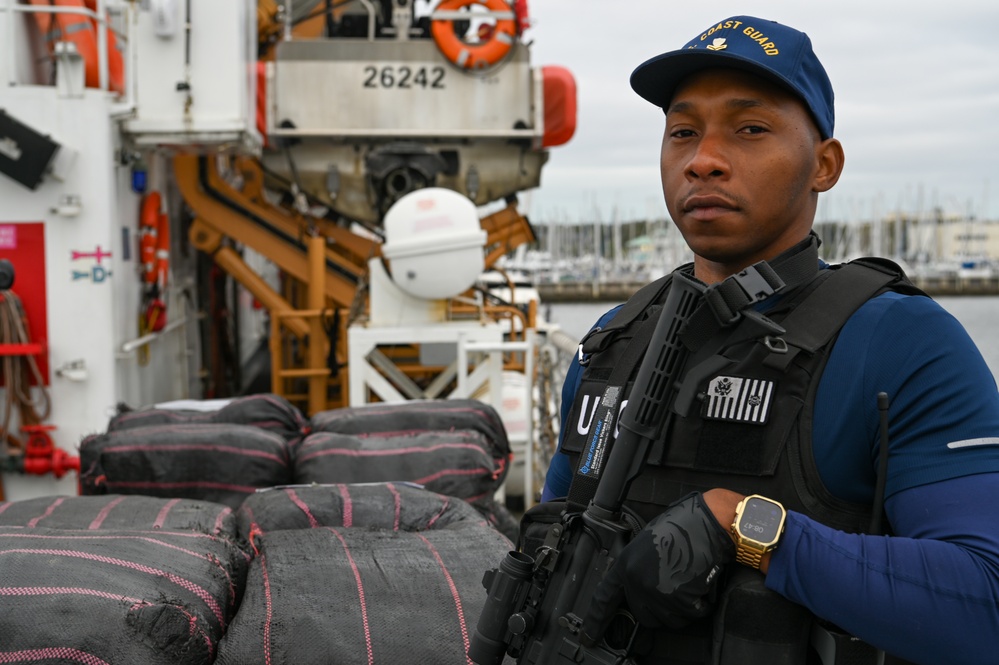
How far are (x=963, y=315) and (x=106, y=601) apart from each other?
5197cm

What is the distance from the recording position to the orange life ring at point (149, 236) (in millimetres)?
7105

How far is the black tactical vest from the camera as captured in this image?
143 cm

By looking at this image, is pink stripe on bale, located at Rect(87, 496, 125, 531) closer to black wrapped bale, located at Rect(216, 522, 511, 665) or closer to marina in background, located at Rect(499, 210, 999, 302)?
black wrapped bale, located at Rect(216, 522, 511, 665)

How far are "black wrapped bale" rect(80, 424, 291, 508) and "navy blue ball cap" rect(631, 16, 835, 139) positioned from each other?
320 centimetres

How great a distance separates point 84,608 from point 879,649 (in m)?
1.78

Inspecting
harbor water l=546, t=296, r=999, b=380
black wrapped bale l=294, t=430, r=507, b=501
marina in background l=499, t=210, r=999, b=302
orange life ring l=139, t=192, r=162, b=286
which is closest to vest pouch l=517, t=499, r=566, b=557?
black wrapped bale l=294, t=430, r=507, b=501

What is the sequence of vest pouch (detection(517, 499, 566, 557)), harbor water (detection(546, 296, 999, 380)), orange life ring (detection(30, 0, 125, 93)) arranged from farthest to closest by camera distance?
1. harbor water (detection(546, 296, 999, 380))
2. orange life ring (detection(30, 0, 125, 93))
3. vest pouch (detection(517, 499, 566, 557))

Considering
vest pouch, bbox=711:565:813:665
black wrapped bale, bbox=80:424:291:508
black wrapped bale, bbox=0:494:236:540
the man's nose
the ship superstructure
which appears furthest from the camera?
the ship superstructure

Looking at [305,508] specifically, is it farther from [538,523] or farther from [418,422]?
[538,523]

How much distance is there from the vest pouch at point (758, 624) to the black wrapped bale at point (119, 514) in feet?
7.08

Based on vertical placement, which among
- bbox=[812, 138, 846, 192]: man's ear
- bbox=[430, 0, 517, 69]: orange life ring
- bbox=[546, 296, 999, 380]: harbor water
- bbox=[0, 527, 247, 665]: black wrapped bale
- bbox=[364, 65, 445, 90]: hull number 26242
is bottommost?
bbox=[546, 296, 999, 380]: harbor water

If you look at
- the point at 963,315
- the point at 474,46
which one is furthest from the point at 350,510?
the point at 963,315

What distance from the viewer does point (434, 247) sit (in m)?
6.86

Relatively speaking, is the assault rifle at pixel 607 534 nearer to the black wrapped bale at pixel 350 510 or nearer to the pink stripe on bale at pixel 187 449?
the black wrapped bale at pixel 350 510
